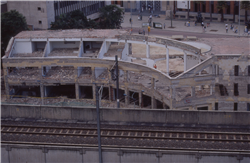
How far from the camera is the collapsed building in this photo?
191 feet

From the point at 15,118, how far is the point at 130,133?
13.6 m

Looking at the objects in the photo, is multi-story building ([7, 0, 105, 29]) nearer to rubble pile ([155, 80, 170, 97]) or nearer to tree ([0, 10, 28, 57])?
tree ([0, 10, 28, 57])

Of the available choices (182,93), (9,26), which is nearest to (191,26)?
(9,26)

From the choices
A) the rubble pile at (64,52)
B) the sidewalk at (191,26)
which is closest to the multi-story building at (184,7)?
the sidewalk at (191,26)

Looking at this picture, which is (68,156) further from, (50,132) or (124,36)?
(124,36)

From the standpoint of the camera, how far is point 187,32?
10100 cm

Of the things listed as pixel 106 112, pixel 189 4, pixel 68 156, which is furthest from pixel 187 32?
pixel 68 156

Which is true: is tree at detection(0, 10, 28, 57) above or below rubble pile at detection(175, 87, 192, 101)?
above

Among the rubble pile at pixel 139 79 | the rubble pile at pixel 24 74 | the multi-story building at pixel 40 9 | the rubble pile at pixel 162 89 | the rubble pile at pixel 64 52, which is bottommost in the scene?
the rubble pile at pixel 162 89

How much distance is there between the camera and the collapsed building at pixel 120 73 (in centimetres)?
5828

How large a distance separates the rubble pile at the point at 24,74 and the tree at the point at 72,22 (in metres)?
17.1

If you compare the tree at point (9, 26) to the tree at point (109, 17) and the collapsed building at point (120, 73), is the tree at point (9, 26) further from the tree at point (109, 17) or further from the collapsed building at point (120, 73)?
the tree at point (109, 17)

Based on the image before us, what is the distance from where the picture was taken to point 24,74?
71125mm

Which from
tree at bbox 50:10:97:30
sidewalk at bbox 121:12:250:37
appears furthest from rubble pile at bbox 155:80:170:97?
sidewalk at bbox 121:12:250:37
